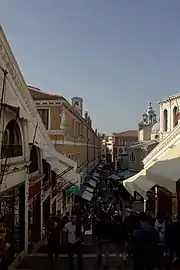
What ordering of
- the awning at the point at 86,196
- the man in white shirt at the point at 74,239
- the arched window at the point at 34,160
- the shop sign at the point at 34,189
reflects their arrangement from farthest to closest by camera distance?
the awning at the point at 86,196 → the arched window at the point at 34,160 → the shop sign at the point at 34,189 → the man in white shirt at the point at 74,239

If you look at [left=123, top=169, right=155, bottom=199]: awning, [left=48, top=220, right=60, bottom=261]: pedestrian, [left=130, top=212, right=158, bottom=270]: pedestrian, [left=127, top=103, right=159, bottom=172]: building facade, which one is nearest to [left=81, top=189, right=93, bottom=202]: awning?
[left=127, top=103, right=159, bottom=172]: building facade

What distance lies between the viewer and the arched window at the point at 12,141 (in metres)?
9.74

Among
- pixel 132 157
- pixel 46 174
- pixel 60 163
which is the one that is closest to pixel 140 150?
pixel 132 157

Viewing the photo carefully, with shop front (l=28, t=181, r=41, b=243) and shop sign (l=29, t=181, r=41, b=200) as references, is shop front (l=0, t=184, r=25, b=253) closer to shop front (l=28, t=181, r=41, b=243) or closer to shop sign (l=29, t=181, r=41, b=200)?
shop sign (l=29, t=181, r=41, b=200)

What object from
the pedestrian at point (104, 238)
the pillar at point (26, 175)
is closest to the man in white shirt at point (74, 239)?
the pedestrian at point (104, 238)

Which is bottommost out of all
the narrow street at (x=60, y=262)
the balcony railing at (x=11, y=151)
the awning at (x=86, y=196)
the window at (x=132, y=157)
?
the awning at (x=86, y=196)

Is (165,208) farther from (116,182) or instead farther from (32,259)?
(116,182)

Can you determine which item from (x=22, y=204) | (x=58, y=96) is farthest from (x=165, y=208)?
(x=58, y=96)

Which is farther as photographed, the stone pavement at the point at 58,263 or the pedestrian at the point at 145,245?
the stone pavement at the point at 58,263

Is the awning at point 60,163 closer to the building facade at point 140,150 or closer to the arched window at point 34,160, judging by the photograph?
the arched window at point 34,160

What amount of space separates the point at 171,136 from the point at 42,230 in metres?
6.35

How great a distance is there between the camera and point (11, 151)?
33.7 feet

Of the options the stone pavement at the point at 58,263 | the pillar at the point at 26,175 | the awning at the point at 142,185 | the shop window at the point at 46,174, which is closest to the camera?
the stone pavement at the point at 58,263

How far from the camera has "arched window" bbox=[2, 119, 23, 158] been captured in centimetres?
974
